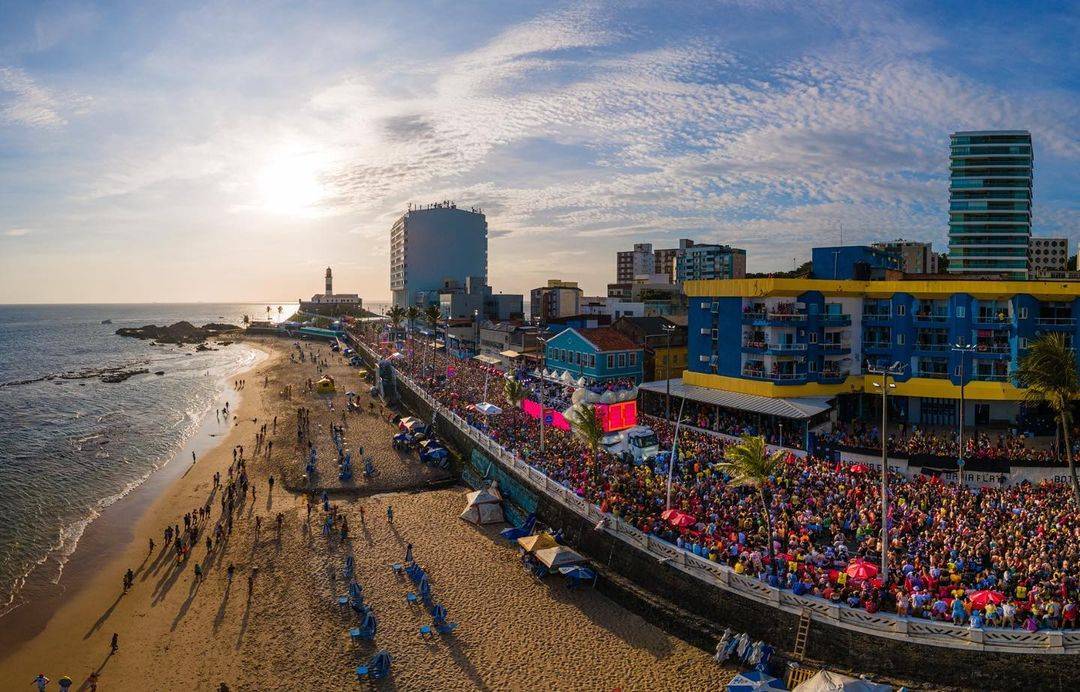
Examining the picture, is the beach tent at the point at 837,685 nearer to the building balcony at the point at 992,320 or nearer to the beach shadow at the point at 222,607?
the beach shadow at the point at 222,607

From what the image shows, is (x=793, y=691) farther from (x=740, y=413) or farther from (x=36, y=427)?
(x=36, y=427)

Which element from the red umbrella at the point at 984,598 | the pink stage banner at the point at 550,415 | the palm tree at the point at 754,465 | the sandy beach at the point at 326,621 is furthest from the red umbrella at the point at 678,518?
the pink stage banner at the point at 550,415

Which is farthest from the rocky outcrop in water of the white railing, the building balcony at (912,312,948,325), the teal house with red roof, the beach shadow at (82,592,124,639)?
the white railing

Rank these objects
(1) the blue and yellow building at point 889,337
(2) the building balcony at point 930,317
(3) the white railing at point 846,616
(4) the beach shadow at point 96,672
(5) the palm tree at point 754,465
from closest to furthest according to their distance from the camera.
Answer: (3) the white railing at point 846,616 → (4) the beach shadow at point 96,672 → (5) the palm tree at point 754,465 → (1) the blue and yellow building at point 889,337 → (2) the building balcony at point 930,317

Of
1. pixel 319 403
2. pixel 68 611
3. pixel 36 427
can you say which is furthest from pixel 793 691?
pixel 36 427

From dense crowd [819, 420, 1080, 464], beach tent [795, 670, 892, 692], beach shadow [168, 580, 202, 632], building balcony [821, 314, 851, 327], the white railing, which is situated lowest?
beach shadow [168, 580, 202, 632]

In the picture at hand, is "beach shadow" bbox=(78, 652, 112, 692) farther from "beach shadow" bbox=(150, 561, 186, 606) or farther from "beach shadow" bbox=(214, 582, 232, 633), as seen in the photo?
"beach shadow" bbox=(150, 561, 186, 606)
